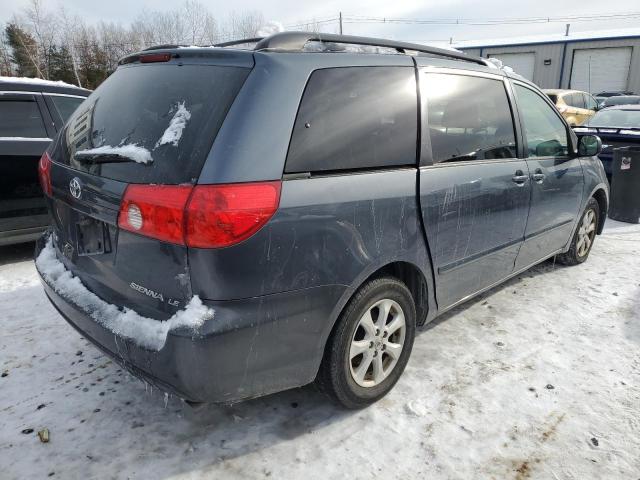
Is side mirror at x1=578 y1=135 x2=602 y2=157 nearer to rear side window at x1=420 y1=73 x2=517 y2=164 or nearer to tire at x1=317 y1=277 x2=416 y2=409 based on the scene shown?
rear side window at x1=420 y1=73 x2=517 y2=164

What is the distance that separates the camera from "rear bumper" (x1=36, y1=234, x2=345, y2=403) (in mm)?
1763

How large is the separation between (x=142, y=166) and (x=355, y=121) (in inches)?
38.4

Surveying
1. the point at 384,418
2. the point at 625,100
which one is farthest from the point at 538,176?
the point at 625,100

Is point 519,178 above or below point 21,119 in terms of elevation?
below

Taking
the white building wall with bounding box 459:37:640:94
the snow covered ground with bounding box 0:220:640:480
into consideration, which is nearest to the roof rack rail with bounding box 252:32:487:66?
the snow covered ground with bounding box 0:220:640:480

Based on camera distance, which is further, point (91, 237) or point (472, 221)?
point (472, 221)

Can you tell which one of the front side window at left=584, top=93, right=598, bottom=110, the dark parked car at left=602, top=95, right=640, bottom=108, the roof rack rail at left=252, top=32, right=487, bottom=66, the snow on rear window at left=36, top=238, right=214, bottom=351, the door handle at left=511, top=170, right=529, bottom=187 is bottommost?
the dark parked car at left=602, top=95, right=640, bottom=108

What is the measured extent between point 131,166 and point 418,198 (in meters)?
1.39

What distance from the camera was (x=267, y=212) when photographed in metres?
1.79

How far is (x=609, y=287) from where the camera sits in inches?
161

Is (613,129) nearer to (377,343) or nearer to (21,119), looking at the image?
(377,343)

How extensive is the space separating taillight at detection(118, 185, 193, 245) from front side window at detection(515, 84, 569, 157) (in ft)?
8.83

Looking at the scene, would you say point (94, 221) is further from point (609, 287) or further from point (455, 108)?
point (609, 287)

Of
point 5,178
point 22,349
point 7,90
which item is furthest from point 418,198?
point 7,90
